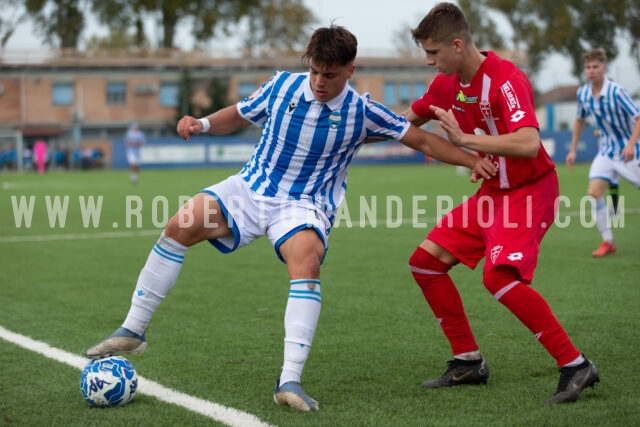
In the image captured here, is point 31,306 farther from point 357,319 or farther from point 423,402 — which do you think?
point 423,402

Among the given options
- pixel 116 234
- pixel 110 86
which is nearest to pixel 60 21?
pixel 110 86

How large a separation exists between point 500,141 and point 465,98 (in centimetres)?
47

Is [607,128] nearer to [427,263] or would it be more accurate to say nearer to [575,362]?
[427,263]

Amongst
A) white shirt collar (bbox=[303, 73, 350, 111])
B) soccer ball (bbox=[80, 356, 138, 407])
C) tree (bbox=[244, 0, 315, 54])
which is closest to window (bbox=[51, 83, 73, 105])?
tree (bbox=[244, 0, 315, 54])

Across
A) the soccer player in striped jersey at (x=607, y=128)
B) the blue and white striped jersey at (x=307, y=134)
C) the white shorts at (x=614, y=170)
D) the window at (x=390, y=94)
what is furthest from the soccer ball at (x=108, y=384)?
the window at (x=390, y=94)

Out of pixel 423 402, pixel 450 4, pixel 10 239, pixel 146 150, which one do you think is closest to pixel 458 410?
pixel 423 402

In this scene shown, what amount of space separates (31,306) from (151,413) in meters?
3.41

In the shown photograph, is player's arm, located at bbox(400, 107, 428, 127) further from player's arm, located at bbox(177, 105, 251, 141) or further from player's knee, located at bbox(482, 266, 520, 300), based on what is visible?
player's knee, located at bbox(482, 266, 520, 300)

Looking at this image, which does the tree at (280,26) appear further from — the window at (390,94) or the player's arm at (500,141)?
the player's arm at (500,141)

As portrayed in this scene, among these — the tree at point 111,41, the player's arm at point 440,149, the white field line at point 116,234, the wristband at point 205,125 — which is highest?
the tree at point 111,41

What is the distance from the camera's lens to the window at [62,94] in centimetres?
5725

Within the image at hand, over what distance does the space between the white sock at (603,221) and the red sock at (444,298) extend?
230 inches

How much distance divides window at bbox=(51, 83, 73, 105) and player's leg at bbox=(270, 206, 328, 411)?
55538mm

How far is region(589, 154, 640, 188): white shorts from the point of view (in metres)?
10.4
